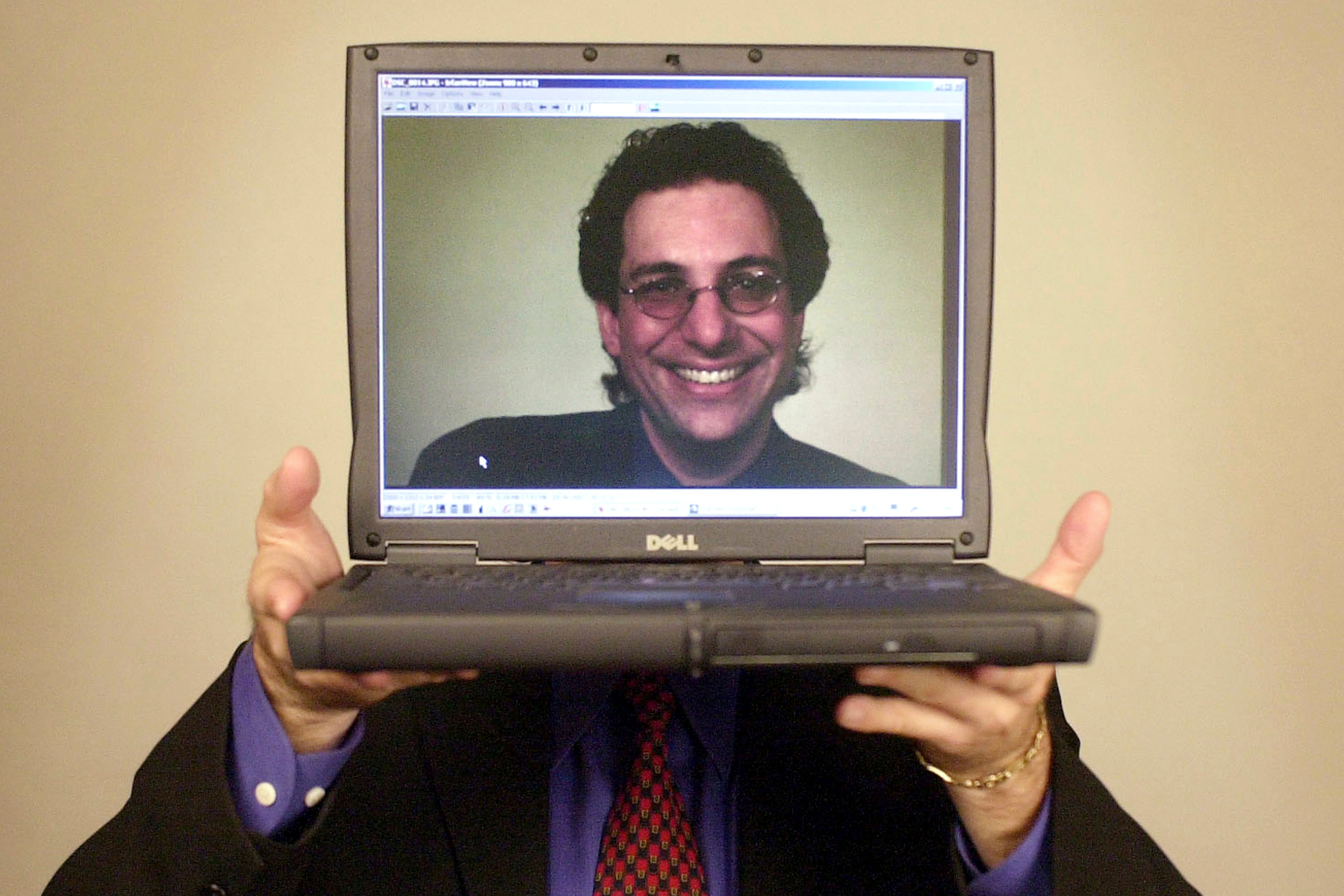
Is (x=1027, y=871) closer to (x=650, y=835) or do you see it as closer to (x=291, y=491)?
(x=650, y=835)

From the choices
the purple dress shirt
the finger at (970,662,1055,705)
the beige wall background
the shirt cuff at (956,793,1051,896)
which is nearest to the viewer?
the finger at (970,662,1055,705)

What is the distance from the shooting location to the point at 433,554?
786mm

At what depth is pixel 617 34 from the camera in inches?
50.5

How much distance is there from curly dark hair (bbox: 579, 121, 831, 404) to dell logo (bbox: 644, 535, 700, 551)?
0.34 ft

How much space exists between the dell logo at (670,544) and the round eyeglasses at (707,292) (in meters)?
0.16

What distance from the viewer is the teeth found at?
0.82m

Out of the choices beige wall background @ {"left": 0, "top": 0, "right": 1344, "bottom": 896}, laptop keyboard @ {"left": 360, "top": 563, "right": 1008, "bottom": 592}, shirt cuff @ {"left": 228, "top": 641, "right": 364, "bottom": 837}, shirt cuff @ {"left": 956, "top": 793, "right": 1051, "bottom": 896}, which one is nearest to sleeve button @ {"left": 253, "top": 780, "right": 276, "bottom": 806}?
shirt cuff @ {"left": 228, "top": 641, "right": 364, "bottom": 837}

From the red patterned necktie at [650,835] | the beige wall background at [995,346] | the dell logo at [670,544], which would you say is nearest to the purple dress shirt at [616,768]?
the red patterned necktie at [650,835]

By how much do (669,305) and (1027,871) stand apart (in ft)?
1.52

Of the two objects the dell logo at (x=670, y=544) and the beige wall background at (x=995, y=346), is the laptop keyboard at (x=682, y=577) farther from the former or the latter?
the beige wall background at (x=995, y=346)

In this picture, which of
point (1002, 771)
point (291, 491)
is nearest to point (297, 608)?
point (291, 491)

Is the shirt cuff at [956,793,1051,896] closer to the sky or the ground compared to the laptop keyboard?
closer to the ground

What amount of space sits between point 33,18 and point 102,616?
2.27 feet

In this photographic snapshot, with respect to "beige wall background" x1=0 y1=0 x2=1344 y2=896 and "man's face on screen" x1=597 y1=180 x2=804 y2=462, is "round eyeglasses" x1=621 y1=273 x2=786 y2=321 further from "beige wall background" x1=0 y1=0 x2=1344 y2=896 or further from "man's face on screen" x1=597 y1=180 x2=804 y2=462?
"beige wall background" x1=0 y1=0 x2=1344 y2=896
